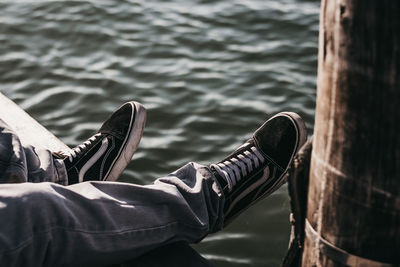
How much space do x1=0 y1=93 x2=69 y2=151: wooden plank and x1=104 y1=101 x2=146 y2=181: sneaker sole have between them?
0.36 m

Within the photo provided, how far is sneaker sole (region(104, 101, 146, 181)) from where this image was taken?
2598 millimetres

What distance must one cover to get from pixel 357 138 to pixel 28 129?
2.27 meters

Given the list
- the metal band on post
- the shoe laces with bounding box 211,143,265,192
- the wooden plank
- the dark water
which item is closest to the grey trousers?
the shoe laces with bounding box 211,143,265,192

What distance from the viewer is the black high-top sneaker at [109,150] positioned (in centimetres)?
244

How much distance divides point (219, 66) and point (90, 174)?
7.91 feet

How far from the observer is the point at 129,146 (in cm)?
272

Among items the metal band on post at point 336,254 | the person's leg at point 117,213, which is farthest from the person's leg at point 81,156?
the metal band on post at point 336,254

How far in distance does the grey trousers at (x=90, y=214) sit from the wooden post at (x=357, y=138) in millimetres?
643

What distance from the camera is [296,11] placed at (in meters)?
5.51

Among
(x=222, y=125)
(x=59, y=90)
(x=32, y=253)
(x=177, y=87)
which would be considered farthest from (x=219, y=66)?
(x=32, y=253)

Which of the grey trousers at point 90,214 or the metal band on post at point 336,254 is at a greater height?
the metal band on post at point 336,254

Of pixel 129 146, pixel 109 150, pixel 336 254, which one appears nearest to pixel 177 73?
pixel 129 146

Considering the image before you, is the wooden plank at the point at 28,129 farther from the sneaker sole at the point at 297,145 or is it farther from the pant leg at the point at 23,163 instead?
the sneaker sole at the point at 297,145

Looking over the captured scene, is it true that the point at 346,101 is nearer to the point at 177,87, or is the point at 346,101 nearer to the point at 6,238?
the point at 6,238
